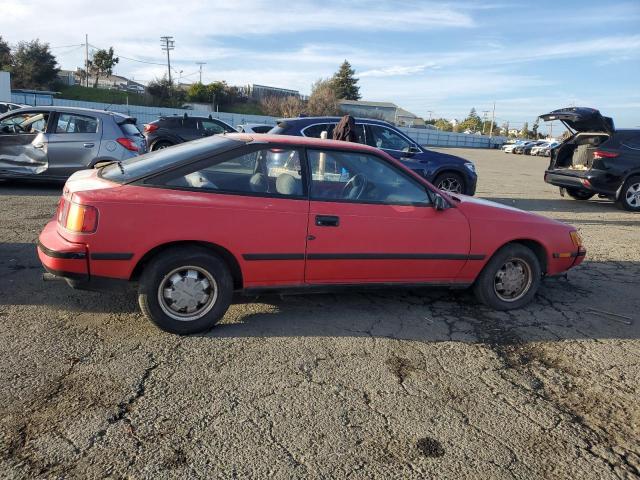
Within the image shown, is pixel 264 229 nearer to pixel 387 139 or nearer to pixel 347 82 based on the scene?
pixel 387 139

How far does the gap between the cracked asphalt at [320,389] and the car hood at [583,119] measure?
6931 mm

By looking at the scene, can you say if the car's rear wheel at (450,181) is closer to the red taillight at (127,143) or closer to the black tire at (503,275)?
the black tire at (503,275)

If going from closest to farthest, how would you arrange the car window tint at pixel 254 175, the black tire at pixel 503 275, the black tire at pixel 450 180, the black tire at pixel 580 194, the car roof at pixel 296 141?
the car window tint at pixel 254 175 → the car roof at pixel 296 141 → the black tire at pixel 503 275 → the black tire at pixel 450 180 → the black tire at pixel 580 194

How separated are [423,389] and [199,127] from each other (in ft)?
46.4

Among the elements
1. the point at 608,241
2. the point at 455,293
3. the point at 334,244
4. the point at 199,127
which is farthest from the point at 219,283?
the point at 199,127

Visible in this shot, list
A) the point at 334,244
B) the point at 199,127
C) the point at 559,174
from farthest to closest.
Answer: the point at 199,127 → the point at 559,174 → the point at 334,244

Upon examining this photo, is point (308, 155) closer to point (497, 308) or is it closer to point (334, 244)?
point (334, 244)

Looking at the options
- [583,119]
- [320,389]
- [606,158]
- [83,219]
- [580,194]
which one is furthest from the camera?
[580,194]

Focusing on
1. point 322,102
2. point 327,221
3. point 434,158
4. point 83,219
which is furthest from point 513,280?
point 322,102

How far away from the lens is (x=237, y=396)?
9.84 ft

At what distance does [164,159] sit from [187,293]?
1.10 metres

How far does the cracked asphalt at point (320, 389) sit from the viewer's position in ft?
8.16

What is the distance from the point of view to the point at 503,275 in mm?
4676

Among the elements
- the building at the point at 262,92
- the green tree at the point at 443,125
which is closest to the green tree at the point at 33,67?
the building at the point at 262,92
